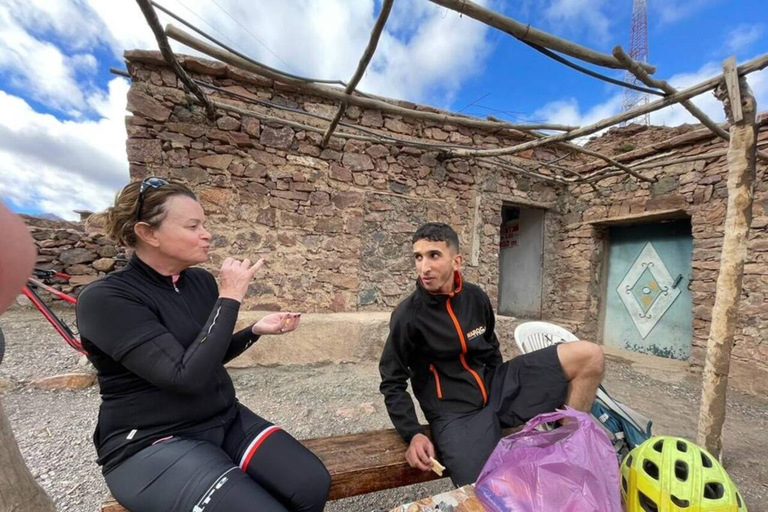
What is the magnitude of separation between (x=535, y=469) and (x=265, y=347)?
117 inches

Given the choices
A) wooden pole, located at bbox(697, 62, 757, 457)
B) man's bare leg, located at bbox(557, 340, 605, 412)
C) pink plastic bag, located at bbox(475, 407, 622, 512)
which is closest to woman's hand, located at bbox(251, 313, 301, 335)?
pink plastic bag, located at bbox(475, 407, 622, 512)

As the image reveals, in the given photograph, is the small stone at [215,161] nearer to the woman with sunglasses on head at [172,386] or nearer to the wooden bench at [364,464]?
the woman with sunglasses on head at [172,386]

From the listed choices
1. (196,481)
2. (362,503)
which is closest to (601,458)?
(196,481)

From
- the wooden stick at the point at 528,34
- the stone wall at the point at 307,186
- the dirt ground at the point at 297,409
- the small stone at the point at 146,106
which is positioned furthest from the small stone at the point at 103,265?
the wooden stick at the point at 528,34

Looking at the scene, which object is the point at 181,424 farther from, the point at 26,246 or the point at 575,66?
the point at 575,66

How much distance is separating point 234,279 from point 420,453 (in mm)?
1063

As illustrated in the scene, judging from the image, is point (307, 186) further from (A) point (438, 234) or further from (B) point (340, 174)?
(A) point (438, 234)

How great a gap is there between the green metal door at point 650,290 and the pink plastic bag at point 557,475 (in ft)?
16.3

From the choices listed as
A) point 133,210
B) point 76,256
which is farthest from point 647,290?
point 76,256

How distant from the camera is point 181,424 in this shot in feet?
3.75

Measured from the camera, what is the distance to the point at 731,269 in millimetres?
2109

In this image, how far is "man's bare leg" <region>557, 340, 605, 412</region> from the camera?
1575 millimetres

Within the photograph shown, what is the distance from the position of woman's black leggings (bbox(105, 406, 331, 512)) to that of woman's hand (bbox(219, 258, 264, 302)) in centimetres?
48

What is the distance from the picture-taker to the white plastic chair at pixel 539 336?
7.56 ft
